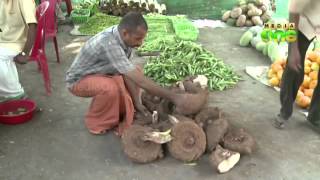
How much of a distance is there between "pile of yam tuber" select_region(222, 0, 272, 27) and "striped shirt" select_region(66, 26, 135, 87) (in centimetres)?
449

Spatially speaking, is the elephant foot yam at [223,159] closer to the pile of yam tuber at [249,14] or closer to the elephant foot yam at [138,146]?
the elephant foot yam at [138,146]

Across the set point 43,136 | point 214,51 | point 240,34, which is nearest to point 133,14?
point 43,136

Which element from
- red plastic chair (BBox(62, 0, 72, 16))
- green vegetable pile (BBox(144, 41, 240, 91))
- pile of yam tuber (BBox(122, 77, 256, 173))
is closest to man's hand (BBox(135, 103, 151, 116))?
pile of yam tuber (BBox(122, 77, 256, 173))

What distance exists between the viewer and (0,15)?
14.6ft

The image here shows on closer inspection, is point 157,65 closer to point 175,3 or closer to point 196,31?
point 196,31

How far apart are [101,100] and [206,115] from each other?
973mm

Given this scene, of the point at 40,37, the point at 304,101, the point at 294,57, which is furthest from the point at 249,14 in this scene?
the point at 40,37

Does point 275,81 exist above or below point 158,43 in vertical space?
below

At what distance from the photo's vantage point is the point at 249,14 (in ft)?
25.4

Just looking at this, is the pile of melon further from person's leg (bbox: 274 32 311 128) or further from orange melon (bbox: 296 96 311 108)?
person's leg (bbox: 274 32 311 128)

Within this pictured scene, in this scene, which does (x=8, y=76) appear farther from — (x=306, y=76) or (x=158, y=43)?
(x=306, y=76)

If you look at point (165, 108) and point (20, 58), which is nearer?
point (165, 108)

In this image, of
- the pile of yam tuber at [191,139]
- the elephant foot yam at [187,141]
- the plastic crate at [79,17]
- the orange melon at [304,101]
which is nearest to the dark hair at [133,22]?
the pile of yam tuber at [191,139]

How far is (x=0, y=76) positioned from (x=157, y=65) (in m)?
1.88
